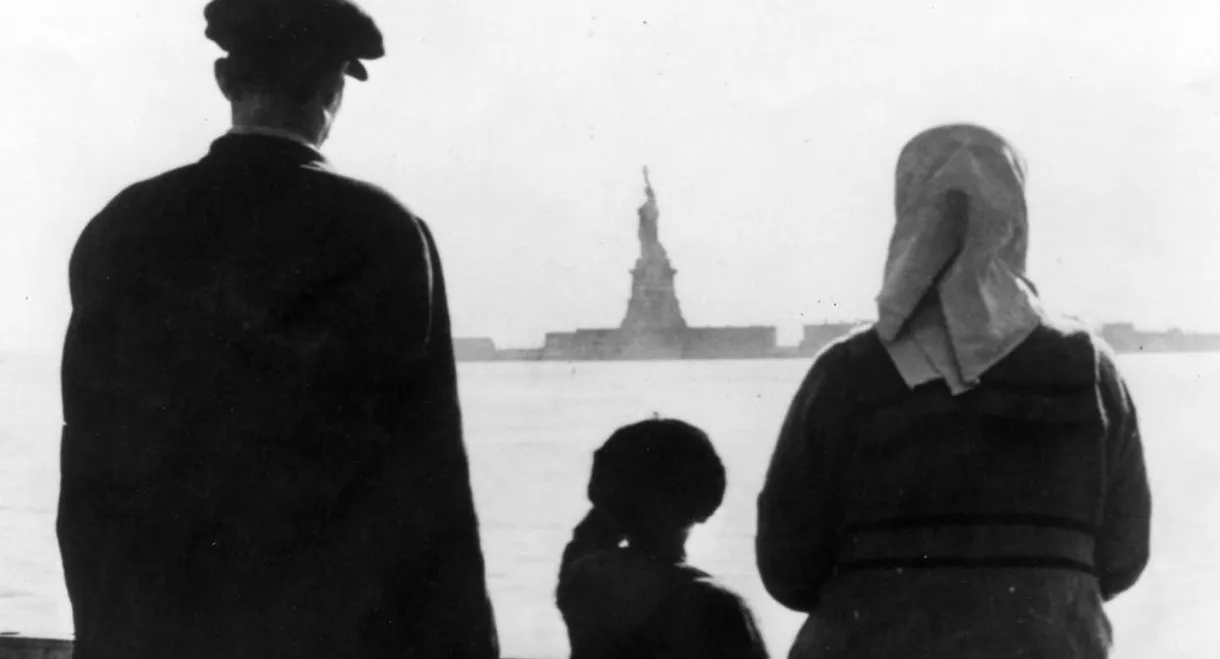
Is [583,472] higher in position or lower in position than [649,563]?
lower

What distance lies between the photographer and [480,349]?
4758mm

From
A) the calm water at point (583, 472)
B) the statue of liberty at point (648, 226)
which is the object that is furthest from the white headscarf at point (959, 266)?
the statue of liberty at point (648, 226)

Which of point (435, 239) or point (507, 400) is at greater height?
point (435, 239)

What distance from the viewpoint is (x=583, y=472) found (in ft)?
11.6

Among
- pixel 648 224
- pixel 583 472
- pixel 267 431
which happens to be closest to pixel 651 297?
pixel 648 224

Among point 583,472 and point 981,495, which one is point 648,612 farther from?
point 583,472

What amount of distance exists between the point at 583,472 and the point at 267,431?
1546mm

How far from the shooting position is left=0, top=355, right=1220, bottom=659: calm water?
4.19 metres

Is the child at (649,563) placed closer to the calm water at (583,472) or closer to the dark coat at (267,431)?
the dark coat at (267,431)

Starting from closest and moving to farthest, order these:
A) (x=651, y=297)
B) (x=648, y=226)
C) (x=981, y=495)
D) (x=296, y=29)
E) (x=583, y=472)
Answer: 1. (x=981, y=495)
2. (x=296, y=29)
3. (x=583, y=472)
4. (x=648, y=226)
5. (x=651, y=297)

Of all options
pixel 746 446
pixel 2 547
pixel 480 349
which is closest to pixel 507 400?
pixel 746 446

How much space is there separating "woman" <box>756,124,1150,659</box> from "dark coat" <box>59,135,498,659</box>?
1.95 ft

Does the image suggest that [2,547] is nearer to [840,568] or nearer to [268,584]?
[268,584]

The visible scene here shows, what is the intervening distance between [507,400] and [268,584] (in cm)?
472
